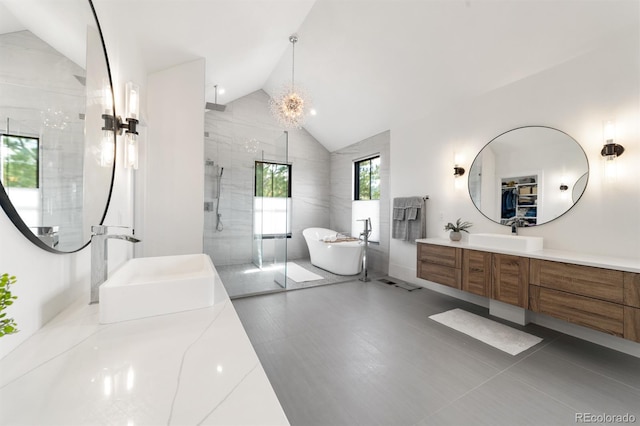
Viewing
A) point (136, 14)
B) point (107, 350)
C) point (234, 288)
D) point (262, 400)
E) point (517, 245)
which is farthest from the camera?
point (234, 288)

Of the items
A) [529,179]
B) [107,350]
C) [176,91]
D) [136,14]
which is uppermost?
[136,14]

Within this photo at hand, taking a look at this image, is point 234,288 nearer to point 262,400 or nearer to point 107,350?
point 107,350

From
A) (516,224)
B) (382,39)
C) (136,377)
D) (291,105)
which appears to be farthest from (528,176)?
(136,377)

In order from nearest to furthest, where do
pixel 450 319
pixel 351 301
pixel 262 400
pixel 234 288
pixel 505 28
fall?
1. pixel 262 400
2. pixel 505 28
3. pixel 450 319
4. pixel 351 301
5. pixel 234 288

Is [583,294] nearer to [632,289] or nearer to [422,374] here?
[632,289]

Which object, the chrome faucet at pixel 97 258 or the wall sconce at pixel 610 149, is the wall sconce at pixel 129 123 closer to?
the chrome faucet at pixel 97 258

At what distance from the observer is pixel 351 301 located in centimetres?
331

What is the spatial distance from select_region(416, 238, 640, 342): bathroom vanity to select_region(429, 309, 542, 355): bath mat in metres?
0.30

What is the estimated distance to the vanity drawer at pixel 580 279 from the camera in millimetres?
1876

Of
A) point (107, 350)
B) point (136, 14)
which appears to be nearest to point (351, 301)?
point (107, 350)

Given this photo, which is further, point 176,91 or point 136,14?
point 176,91

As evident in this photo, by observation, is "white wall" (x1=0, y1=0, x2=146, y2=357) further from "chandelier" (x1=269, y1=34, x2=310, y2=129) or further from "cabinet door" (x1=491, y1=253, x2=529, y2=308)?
"cabinet door" (x1=491, y1=253, x2=529, y2=308)

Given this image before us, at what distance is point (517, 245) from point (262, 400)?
2.98m

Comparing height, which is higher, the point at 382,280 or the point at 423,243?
the point at 423,243
